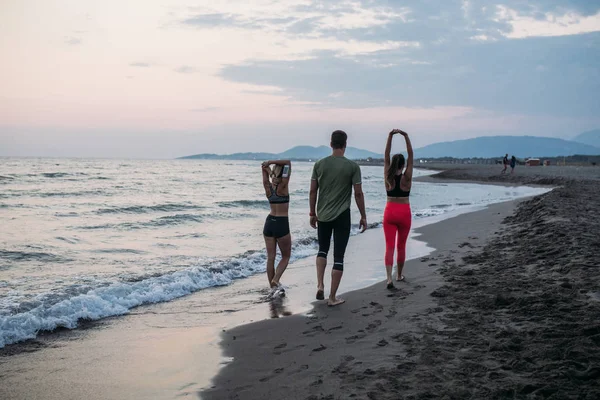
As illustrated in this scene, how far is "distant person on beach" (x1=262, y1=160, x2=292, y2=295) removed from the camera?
643 centimetres

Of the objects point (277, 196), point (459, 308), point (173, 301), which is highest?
point (277, 196)

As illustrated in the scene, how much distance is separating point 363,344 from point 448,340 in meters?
0.69

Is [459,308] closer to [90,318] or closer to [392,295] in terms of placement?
[392,295]

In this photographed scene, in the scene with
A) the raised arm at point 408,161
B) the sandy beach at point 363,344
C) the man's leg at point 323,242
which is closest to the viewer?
the sandy beach at point 363,344

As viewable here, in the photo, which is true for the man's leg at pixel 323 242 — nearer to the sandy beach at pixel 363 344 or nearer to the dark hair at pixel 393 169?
the sandy beach at pixel 363 344

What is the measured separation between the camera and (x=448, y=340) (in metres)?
3.89

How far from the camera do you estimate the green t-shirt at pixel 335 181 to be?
5629mm

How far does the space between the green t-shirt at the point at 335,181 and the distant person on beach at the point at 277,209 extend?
77 cm

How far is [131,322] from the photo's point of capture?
5.71 metres

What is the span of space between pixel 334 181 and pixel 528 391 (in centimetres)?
323

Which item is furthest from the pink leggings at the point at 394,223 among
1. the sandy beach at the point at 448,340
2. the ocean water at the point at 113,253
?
the ocean water at the point at 113,253

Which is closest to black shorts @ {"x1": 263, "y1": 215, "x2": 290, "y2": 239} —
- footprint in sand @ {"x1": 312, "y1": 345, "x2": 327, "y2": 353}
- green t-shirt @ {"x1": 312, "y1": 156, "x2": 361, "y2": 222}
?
green t-shirt @ {"x1": 312, "y1": 156, "x2": 361, "y2": 222}

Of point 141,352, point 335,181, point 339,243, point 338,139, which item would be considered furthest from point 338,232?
point 141,352

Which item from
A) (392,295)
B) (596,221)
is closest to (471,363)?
(392,295)
